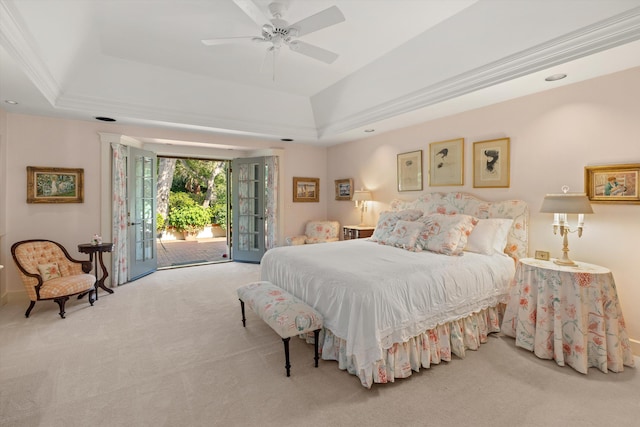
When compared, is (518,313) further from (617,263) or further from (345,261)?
(345,261)

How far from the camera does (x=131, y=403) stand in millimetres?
2023

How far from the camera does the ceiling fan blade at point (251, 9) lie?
2184mm

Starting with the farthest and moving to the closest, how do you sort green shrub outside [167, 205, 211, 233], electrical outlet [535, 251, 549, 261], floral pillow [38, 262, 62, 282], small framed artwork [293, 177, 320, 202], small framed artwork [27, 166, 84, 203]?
green shrub outside [167, 205, 211, 233] → small framed artwork [293, 177, 320, 202] → small framed artwork [27, 166, 84, 203] → floral pillow [38, 262, 62, 282] → electrical outlet [535, 251, 549, 261]

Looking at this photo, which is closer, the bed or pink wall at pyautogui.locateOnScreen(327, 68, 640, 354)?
the bed

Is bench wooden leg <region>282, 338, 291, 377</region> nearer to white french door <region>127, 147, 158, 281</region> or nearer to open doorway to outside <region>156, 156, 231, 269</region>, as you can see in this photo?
white french door <region>127, 147, 158, 281</region>

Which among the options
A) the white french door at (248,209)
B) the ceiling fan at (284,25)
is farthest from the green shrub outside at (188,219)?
the ceiling fan at (284,25)

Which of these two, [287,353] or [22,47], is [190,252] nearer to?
[22,47]

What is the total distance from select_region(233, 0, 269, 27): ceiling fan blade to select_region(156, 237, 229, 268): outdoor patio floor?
5.14 metres

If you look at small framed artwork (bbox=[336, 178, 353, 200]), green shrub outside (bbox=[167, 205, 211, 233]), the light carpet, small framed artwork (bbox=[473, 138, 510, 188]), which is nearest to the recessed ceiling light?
small framed artwork (bbox=[473, 138, 510, 188])

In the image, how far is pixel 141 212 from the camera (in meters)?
5.33

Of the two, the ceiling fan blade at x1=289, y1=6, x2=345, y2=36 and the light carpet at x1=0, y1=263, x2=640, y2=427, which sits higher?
the ceiling fan blade at x1=289, y1=6, x2=345, y2=36

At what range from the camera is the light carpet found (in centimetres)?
189

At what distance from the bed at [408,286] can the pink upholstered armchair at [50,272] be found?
227 centimetres

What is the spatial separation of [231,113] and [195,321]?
10.5 ft
